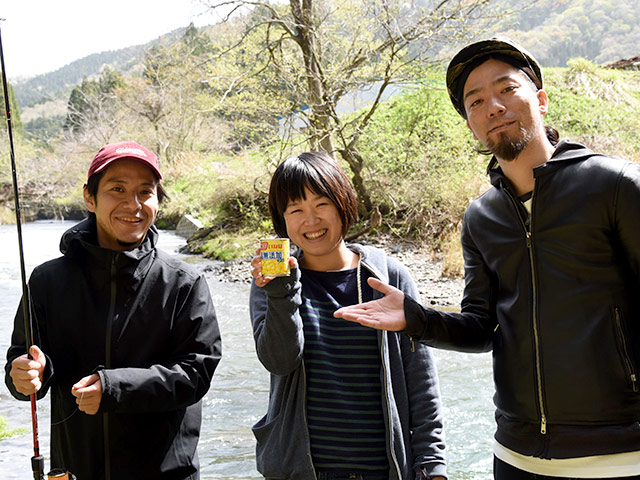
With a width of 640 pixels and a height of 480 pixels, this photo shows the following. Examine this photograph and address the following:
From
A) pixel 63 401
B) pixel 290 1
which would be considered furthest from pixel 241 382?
pixel 290 1

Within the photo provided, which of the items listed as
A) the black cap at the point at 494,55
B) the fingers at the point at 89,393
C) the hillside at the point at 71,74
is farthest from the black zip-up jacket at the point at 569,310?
the hillside at the point at 71,74

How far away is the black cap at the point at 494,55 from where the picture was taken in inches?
76.1

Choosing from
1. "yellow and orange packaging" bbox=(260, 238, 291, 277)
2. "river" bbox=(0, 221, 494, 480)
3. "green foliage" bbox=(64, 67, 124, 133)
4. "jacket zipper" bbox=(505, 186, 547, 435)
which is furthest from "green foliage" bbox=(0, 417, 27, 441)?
"green foliage" bbox=(64, 67, 124, 133)

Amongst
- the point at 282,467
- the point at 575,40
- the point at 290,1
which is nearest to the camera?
the point at 282,467

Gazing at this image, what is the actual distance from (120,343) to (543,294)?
1.33 metres

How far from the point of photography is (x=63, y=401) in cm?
197

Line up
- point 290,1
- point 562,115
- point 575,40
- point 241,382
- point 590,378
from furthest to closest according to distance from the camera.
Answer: point 575,40
point 562,115
point 290,1
point 241,382
point 590,378

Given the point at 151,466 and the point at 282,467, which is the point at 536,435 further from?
the point at 151,466

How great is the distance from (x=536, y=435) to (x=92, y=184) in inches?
65.5

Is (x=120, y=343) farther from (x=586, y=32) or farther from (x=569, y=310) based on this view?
(x=586, y=32)

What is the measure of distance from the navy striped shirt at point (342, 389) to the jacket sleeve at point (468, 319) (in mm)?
183

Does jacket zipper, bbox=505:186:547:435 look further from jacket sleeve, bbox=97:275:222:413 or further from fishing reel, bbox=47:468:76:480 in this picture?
fishing reel, bbox=47:468:76:480

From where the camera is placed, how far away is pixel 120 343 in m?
1.98

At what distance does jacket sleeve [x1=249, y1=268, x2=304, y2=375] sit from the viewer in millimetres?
1889
